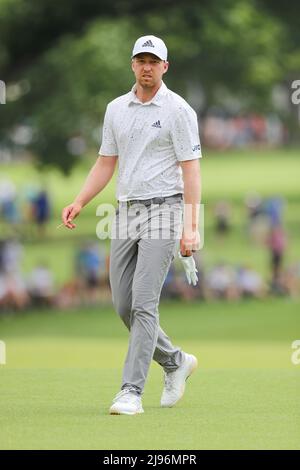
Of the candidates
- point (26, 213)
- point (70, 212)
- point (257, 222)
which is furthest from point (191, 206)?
point (26, 213)

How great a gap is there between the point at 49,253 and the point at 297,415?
139 feet

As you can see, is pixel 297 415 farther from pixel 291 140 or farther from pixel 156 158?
pixel 291 140

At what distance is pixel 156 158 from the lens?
33.7 ft

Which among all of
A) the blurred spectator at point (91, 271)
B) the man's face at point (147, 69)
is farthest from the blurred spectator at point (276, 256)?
the man's face at point (147, 69)

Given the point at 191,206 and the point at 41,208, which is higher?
the point at 41,208

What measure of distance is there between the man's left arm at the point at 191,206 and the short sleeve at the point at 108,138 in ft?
1.89

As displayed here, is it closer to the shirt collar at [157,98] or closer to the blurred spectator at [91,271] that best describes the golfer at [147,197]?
the shirt collar at [157,98]

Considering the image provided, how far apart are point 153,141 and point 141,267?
2.79ft

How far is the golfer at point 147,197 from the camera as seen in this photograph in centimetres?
1018

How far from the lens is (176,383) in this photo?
1071 centimetres

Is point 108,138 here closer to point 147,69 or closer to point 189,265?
point 147,69

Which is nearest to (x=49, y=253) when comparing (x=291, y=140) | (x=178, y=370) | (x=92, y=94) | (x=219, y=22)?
(x=92, y=94)

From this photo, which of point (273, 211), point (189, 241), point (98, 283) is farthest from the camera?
point (273, 211)

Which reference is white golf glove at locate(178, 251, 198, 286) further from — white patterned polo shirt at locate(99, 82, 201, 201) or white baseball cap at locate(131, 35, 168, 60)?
white baseball cap at locate(131, 35, 168, 60)
